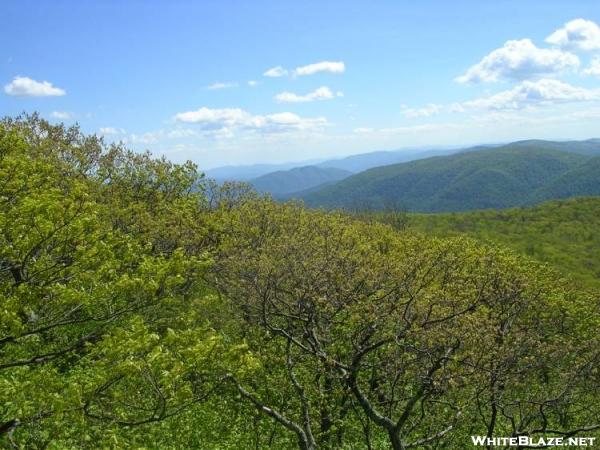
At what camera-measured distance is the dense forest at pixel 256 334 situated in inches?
556

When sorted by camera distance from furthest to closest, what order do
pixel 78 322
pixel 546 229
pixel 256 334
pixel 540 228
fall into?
pixel 540 228 → pixel 546 229 → pixel 256 334 → pixel 78 322

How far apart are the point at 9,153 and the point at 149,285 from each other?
14731 mm

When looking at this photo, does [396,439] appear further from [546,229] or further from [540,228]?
[540,228]

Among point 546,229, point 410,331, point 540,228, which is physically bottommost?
point 546,229

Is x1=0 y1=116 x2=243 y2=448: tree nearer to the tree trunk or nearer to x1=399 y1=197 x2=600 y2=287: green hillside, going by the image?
the tree trunk

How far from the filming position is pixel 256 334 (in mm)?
25609

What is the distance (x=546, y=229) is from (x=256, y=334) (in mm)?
122832

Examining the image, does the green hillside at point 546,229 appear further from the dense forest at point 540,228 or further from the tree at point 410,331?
the tree at point 410,331

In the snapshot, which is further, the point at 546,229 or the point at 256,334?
the point at 546,229

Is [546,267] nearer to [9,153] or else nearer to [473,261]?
[473,261]

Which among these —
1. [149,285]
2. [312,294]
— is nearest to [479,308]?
[312,294]

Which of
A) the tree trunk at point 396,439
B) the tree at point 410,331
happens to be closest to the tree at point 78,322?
the tree at point 410,331

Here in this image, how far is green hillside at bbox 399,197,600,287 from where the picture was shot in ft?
320

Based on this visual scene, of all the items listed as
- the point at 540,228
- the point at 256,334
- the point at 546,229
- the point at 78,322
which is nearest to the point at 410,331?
the point at 256,334
